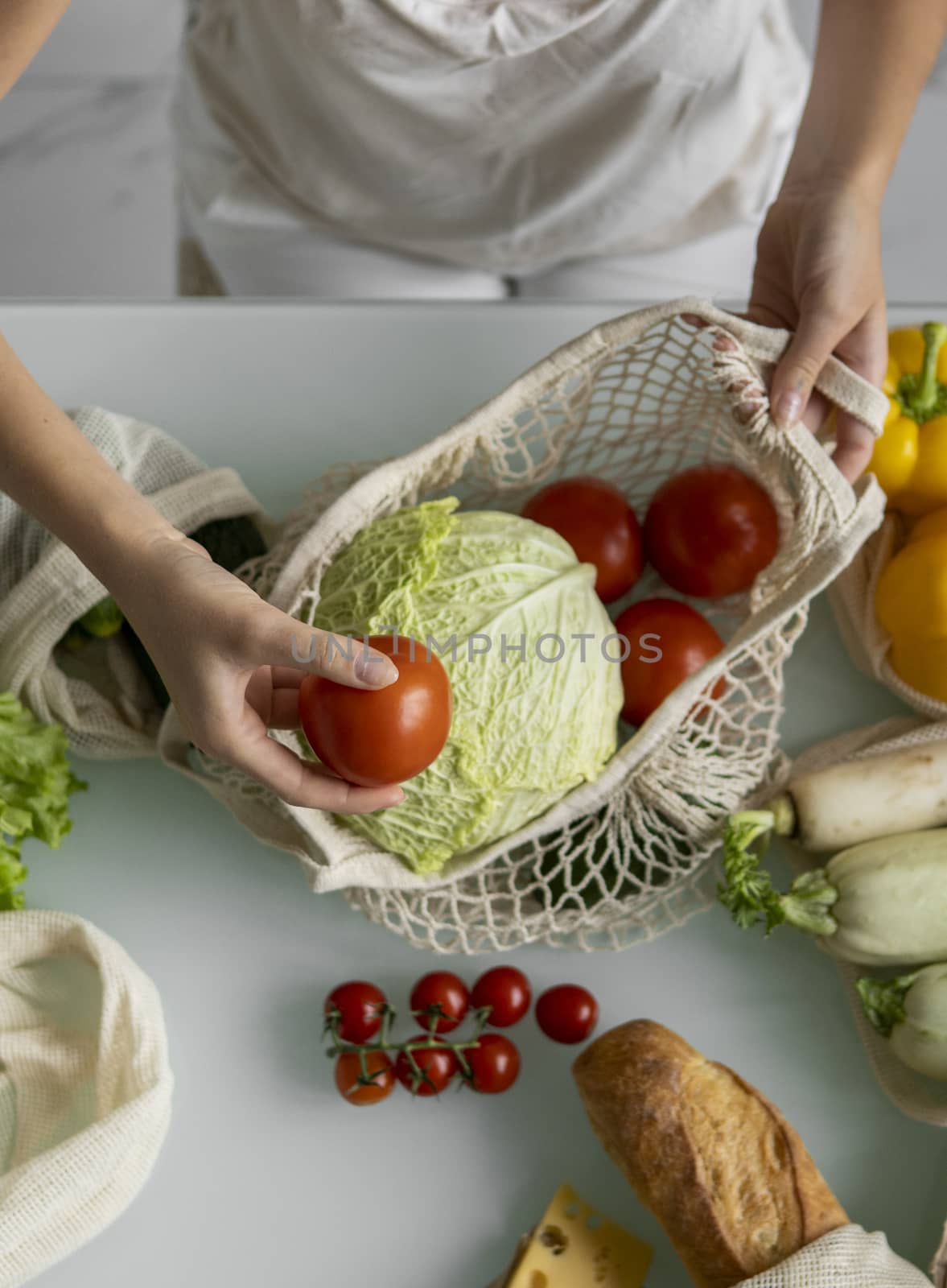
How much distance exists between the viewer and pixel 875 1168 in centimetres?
97

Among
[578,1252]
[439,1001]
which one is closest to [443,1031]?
[439,1001]

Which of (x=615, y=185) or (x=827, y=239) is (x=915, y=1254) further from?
(x=615, y=185)

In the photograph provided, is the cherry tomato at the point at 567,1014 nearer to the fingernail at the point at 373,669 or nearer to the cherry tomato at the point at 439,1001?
the cherry tomato at the point at 439,1001

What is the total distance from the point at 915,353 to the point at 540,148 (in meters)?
0.45

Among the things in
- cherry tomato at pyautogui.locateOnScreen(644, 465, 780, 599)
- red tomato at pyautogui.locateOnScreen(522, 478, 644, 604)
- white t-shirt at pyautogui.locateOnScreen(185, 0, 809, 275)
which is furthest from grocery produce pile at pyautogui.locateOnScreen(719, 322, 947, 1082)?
white t-shirt at pyautogui.locateOnScreen(185, 0, 809, 275)

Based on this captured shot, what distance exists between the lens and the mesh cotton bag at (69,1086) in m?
0.88

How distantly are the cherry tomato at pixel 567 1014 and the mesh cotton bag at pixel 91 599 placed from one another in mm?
432

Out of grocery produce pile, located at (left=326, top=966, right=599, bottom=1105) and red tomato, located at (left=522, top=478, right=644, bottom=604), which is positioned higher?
red tomato, located at (left=522, top=478, right=644, bottom=604)

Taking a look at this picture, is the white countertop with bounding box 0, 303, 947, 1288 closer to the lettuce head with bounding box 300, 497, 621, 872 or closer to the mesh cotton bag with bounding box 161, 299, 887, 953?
the mesh cotton bag with bounding box 161, 299, 887, 953

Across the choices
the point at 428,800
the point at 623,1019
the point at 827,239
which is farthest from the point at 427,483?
the point at 623,1019

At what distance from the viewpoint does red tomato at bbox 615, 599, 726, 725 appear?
99 cm

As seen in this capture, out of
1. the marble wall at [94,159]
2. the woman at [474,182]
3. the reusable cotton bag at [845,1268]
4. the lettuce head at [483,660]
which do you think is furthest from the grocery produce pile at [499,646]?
the marble wall at [94,159]

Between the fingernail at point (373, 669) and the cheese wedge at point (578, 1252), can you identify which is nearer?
the fingernail at point (373, 669)

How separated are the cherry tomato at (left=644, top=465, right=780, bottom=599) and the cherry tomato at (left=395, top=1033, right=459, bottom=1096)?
48 centimetres
